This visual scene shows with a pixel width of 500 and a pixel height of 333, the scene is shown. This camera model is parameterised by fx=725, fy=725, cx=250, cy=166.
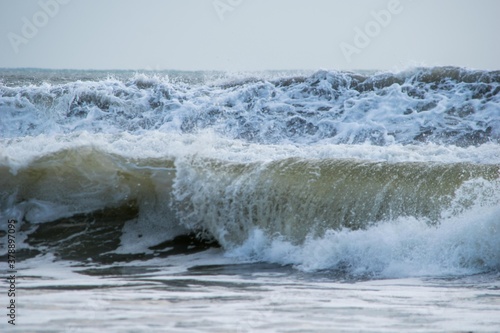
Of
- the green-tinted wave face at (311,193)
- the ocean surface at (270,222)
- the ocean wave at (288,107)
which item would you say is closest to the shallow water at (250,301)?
the ocean surface at (270,222)

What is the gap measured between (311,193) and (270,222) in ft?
1.79

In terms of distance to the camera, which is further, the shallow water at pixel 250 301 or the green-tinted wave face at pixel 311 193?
the green-tinted wave face at pixel 311 193

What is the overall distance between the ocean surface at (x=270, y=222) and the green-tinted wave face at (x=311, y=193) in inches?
0.7

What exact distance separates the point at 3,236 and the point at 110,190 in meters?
1.42

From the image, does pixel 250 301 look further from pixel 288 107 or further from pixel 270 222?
pixel 288 107

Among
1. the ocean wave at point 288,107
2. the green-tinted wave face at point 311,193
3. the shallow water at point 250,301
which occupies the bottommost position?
the shallow water at point 250,301

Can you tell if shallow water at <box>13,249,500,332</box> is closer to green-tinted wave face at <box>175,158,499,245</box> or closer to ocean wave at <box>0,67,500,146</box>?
green-tinted wave face at <box>175,158,499,245</box>

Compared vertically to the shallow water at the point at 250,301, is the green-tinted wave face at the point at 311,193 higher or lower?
higher

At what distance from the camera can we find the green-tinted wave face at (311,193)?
279 inches

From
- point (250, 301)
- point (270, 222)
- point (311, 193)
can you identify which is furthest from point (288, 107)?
point (250, 301)

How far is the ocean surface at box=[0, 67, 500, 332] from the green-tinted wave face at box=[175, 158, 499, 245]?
2 cm

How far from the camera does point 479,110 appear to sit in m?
12.4

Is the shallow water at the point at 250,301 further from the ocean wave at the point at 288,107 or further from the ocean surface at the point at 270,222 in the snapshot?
the ocean wave at the point at 288,107

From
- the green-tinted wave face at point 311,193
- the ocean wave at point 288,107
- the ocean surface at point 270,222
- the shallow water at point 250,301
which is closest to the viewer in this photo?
the shallow water at point 250,301
